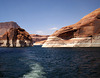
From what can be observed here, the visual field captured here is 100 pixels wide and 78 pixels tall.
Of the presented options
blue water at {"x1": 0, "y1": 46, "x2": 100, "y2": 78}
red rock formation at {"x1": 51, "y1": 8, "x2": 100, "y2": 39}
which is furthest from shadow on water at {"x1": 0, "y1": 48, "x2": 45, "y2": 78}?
red rock formation at {"x1": 51, "y1": 8, "x2": 100, "y2": 39}

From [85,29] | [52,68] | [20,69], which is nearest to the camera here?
[20,69]

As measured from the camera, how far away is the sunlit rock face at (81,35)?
52531mm

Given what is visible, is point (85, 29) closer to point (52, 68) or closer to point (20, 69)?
point (52, 68)

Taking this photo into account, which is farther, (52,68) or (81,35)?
(81,35)

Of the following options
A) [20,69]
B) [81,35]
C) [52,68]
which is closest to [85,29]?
[81,35]

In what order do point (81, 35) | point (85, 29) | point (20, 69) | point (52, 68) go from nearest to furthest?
point (20, 69) → point (52, 68) → point (81, 35) → point (85, 29)

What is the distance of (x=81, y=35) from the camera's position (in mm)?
55875

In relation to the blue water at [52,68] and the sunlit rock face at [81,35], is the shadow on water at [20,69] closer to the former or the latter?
the blue water at [52,68]

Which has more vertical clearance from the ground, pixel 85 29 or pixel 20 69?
pixel 85 29

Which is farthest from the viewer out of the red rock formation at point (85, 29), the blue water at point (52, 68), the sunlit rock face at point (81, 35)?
the red rock formation at point (85, 29)

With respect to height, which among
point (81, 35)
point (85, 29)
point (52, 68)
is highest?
point (85, 29)

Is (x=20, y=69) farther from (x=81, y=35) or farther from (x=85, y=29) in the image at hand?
(x=85, y=29)

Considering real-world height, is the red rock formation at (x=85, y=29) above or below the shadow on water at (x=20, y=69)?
above

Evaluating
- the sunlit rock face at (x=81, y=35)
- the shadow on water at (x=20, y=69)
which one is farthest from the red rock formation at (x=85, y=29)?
the shadow on water at (x=20, y=69)
